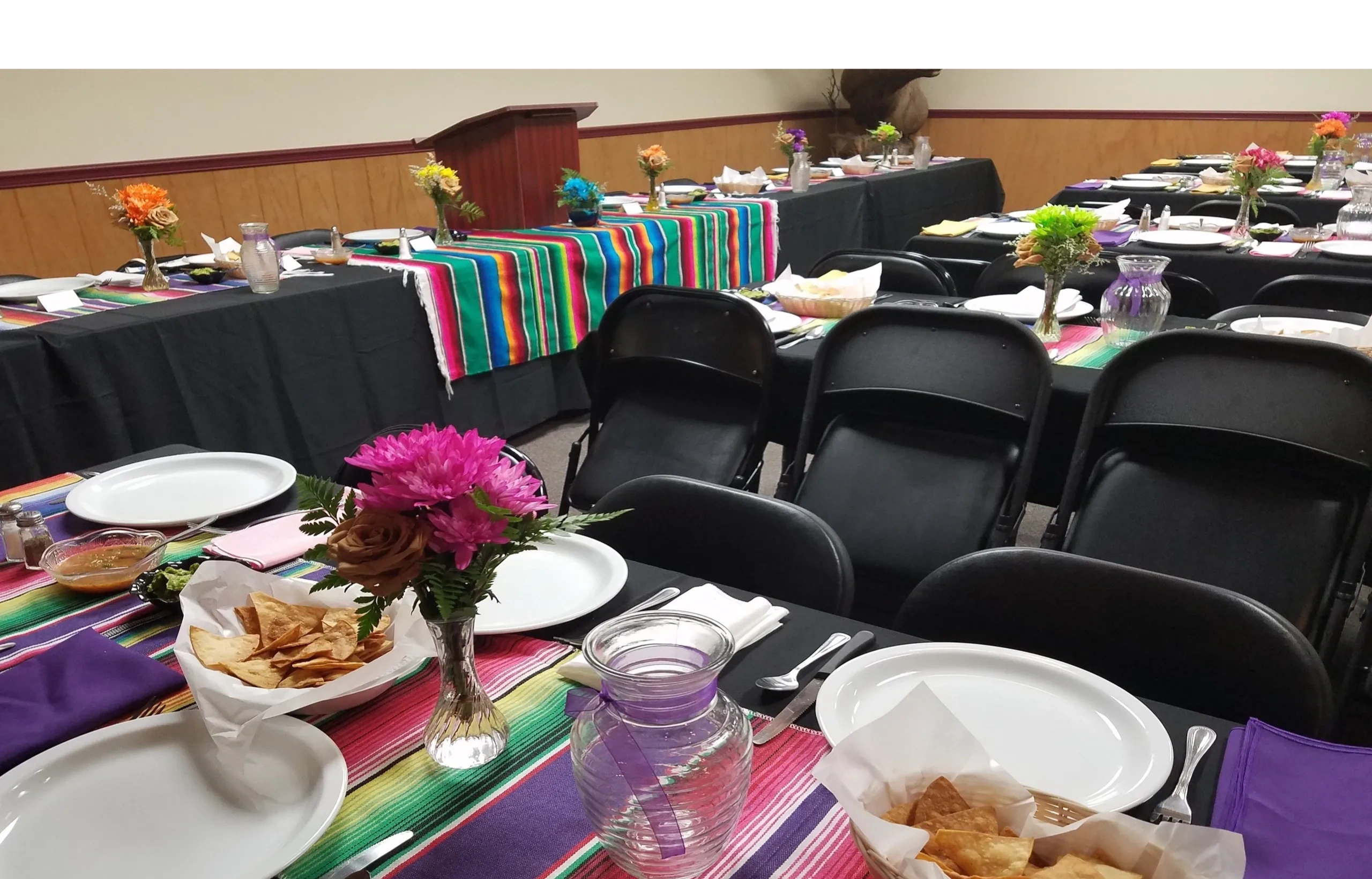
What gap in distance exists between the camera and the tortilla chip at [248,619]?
1.05 meters

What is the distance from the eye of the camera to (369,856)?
0.78 meters

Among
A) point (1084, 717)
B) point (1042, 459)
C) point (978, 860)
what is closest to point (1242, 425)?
point (1042, 459)

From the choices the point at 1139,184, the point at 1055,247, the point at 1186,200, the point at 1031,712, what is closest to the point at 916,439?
the point at 1055,247

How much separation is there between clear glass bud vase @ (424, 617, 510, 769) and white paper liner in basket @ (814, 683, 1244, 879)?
1.12 feet

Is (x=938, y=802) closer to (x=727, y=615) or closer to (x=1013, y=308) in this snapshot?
(x=727, y=615)

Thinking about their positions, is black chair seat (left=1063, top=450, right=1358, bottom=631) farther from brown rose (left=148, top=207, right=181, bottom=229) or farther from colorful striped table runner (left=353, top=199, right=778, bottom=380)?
brown rose (left=148, top=207, right=181, bottom=229)

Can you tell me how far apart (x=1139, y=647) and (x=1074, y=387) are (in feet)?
3.06

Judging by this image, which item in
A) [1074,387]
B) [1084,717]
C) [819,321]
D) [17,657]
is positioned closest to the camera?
[1084,717]

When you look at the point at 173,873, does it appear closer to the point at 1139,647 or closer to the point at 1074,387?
the point at 1139,647

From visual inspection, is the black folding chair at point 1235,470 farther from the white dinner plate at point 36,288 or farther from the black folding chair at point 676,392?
the white dinner plate at point 36,288

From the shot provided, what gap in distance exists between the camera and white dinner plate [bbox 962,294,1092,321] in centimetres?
238

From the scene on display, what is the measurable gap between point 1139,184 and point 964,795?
4.70 metres

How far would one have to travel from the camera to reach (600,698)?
0.79 m

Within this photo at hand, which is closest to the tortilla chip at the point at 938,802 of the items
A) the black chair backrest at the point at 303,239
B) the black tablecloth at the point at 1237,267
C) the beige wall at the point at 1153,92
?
the black tablecloth at the point at 1237,267
